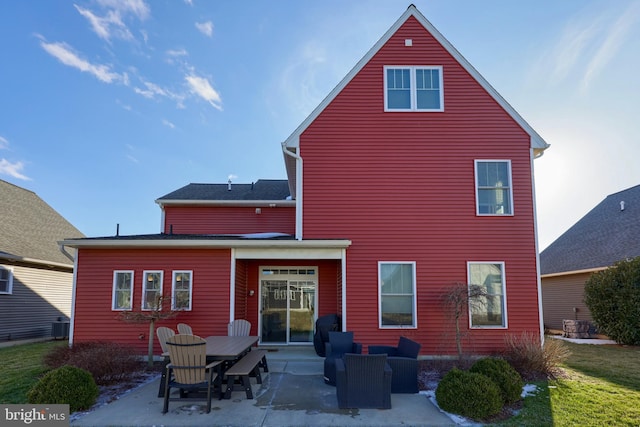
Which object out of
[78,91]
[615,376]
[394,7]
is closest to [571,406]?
[615,376]

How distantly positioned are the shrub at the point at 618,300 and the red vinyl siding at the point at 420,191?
18.7 feet

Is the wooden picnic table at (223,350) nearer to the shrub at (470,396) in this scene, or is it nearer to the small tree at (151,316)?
the small tree at (151,316)

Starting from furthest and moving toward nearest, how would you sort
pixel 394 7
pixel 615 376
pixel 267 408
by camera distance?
pixel 394 7
pixel 615 376
pixel 267 408

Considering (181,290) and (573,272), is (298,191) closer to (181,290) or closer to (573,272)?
(181,290)

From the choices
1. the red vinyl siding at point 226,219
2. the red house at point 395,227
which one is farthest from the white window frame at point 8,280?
the red house at point 395,227

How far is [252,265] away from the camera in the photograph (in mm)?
12414

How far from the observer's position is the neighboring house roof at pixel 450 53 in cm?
1076

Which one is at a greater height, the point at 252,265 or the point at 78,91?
the point at 78,91

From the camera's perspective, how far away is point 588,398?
22.0 feet

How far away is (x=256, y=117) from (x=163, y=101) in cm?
398

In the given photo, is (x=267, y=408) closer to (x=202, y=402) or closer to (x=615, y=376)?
(x=202, y=402)

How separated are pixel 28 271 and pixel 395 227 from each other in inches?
556
